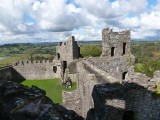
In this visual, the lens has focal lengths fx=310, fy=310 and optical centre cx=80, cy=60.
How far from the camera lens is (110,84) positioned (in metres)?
11.1

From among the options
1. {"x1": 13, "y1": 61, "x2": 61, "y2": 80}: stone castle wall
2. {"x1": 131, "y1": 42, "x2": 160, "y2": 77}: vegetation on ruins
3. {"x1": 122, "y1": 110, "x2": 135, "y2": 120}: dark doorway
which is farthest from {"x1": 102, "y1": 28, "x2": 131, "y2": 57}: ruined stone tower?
{"x1": 13, "y1": 61, "x2": 61, "y2": 80}: stone castle wall

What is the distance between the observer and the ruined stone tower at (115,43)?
26469 mm

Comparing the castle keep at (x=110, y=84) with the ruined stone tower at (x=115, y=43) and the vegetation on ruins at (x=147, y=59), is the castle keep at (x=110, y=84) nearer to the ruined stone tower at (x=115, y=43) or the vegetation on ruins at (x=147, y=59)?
the ruined stone tower at (x=115, y=43)

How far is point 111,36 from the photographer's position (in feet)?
87.1

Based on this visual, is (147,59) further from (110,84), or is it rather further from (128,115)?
(110,84)

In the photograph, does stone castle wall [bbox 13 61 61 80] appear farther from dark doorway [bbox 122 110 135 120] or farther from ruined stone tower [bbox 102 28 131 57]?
dark doorway [bbox 122 110 135 120]

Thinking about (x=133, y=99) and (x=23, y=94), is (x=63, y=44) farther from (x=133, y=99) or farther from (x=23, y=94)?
(x=23, y=94)

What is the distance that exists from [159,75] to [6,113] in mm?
10590

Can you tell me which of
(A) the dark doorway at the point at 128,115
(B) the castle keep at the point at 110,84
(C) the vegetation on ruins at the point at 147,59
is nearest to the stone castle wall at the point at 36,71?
(B) the castle keep at the point at 110,84

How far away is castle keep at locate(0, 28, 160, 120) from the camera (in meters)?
10.5

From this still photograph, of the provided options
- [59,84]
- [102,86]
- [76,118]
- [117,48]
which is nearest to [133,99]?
[102,86]

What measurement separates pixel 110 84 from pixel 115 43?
16.0 meters

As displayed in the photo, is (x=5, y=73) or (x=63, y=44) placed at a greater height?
(x=63, y=44)

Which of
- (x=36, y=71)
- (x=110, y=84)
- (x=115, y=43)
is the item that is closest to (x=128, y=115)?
(x=110, y=84)
